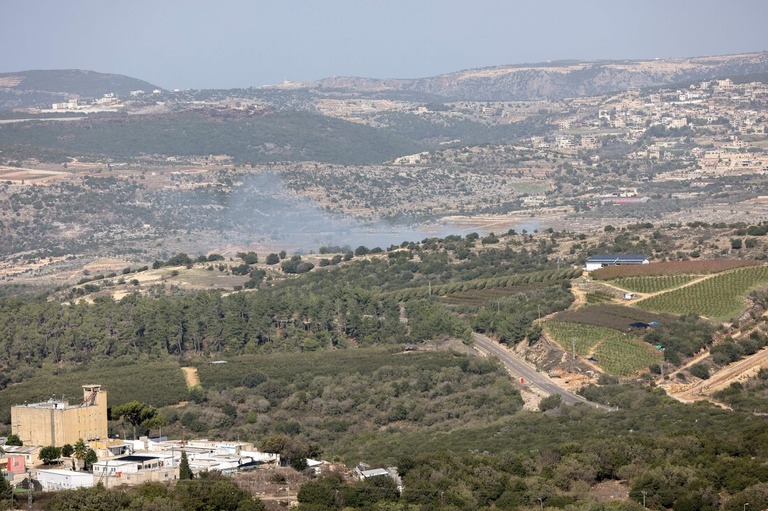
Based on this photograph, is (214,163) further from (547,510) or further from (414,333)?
(547,510)

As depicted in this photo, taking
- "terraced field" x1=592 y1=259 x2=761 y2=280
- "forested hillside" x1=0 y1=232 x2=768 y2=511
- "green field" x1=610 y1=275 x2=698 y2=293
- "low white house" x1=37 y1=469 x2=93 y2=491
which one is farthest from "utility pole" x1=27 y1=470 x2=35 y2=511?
"terraced field" x1=592 y1=259 x2=761 y2=280

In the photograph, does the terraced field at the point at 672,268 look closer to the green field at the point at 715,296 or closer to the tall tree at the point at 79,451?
the green field at the point at 715,296

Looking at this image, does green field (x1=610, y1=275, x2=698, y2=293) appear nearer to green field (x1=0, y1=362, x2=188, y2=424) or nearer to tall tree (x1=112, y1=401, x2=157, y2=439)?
green field (x1=0, y1=362, x2=188, y2=424)

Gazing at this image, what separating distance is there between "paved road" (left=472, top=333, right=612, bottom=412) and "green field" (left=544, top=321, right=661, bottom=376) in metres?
1.86

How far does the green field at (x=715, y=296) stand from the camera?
8131 centimetres

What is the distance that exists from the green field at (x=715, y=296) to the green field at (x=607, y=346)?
4.96m

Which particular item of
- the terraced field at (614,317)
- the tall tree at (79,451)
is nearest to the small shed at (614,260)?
the terraced field at (614,317)

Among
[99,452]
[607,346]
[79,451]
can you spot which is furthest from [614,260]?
[79,451]

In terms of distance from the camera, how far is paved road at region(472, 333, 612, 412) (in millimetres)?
69875

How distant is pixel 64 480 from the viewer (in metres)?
48.5

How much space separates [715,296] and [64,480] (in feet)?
138

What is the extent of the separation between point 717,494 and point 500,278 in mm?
46787

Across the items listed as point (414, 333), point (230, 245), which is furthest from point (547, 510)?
point (230, 245)

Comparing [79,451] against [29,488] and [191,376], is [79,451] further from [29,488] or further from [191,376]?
[191,376]
